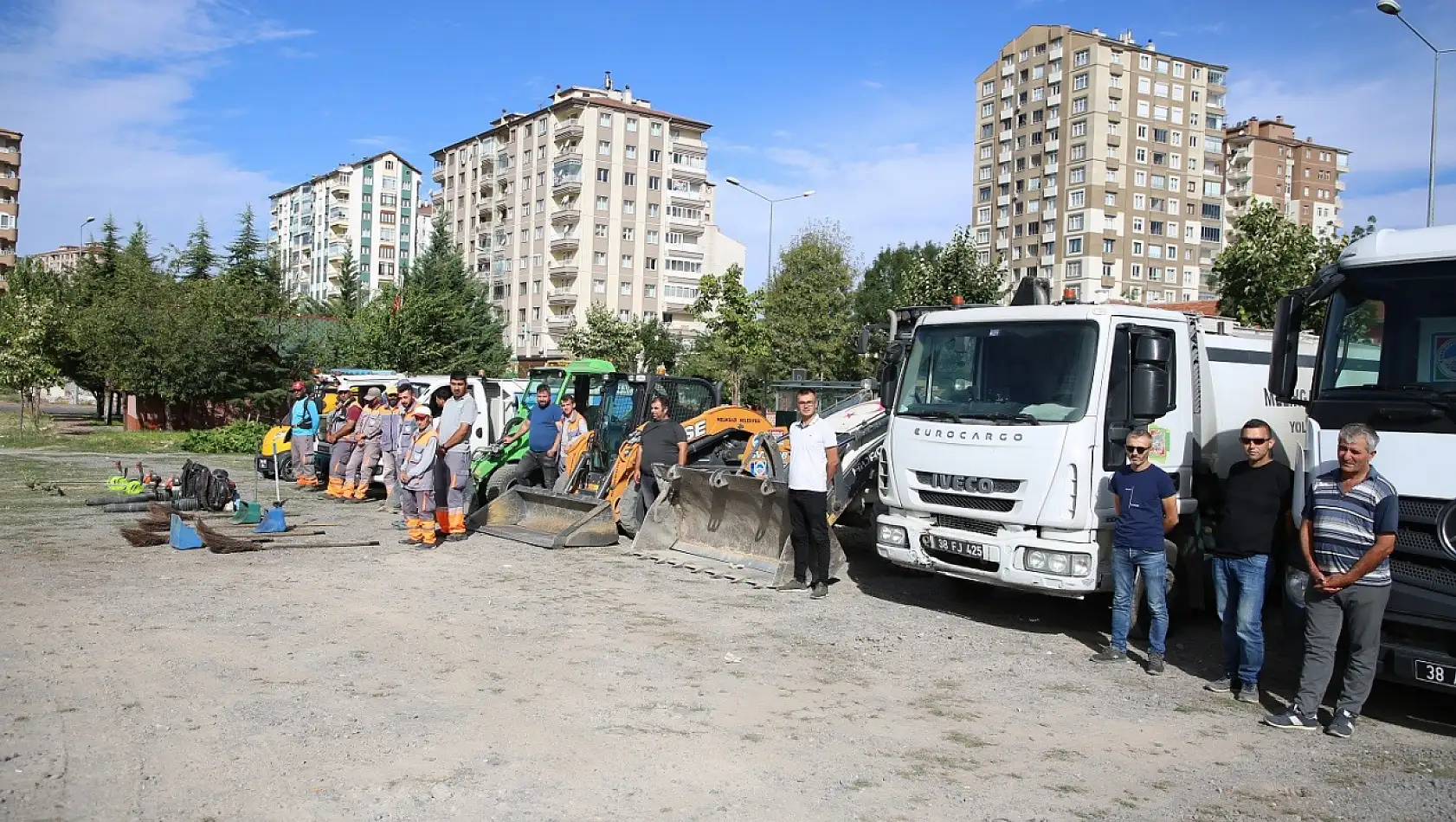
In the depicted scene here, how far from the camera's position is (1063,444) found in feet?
26.3

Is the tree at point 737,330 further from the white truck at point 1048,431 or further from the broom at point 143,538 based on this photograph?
the white truck at point 1048,431

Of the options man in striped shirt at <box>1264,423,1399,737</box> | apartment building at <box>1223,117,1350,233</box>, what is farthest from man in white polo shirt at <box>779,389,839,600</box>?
apartment building at <box>1223,117,1350,233</box>

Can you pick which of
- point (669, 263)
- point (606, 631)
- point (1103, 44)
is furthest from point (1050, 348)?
point (1103, 44)

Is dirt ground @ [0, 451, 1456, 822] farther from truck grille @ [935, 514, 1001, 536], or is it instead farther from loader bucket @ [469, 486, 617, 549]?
loader bucket @ [469, 486, 617, 549]

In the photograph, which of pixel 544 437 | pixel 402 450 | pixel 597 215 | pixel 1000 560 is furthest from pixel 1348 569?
pixel 597 215

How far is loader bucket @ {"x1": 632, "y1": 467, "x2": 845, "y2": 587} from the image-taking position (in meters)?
10.6

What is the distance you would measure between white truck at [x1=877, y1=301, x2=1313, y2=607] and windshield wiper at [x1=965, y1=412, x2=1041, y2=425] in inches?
0.4

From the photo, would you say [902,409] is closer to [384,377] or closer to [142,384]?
[384,377]

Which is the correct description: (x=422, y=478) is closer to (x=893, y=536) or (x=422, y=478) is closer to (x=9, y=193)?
(x=893, y=536)

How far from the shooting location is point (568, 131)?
74562mm

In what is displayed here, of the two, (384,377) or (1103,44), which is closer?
(384,377)

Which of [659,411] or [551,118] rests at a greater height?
[551,118]

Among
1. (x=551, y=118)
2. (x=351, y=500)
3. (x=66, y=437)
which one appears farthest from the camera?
(x=551, y=118)

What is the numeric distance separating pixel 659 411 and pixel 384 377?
7.93 meters
